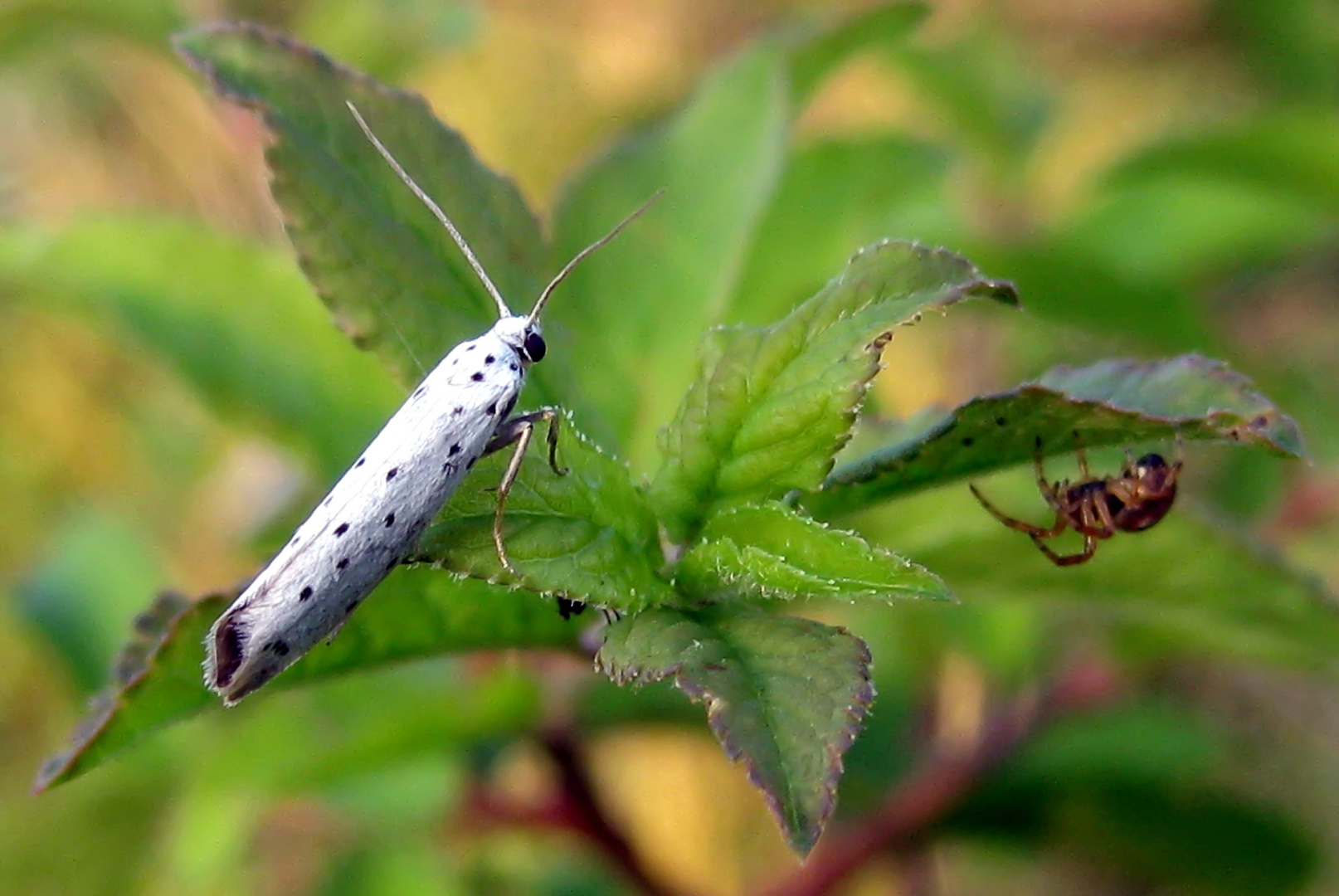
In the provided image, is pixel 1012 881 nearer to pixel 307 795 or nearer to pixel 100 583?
pixel 307 795

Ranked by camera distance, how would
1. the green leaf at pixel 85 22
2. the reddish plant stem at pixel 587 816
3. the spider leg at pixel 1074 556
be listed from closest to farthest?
the spider leg at pixel 1074 556
the reddish plant stem at pixel 587 816
the green leaf at pixel 85 22

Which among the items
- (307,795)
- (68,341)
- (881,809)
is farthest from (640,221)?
(68,341)

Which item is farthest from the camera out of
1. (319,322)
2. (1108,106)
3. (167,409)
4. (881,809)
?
(1108,106)

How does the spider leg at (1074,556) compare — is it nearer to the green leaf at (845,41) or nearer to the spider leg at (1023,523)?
the spider leg at (1023,523)

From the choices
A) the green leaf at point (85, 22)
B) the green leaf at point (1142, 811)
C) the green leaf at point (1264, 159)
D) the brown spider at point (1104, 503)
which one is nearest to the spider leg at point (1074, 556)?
the brown spider at point (1104, 503)

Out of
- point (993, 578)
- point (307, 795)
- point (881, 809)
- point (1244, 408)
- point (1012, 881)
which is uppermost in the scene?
point (1244, 408)

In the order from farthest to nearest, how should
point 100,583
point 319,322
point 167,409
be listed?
1. point 167,409
2. point 100,583
3. point 319,322

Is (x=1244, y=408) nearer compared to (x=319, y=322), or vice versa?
(x=1244, y=408)
